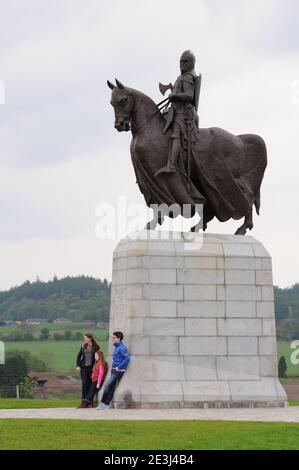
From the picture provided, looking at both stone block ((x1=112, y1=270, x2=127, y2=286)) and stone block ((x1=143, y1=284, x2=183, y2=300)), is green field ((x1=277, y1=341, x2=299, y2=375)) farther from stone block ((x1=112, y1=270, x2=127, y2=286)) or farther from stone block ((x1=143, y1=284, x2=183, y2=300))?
stone block ((x1=143, y1=284, x2=183, y2=300))

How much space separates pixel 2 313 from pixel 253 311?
105 meters

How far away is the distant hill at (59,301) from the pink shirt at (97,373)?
249ft

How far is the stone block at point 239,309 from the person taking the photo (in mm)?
25906

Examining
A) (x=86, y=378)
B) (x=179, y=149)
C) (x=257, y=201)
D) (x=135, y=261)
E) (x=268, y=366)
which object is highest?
(x=179, y=149)

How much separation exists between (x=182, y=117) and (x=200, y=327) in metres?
5.37

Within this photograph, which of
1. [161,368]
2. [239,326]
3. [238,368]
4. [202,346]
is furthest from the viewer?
[239,326]

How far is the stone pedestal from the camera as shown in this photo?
24891 mm

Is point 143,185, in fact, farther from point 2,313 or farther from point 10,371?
point 2,313

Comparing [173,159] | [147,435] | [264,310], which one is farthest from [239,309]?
[147,435]

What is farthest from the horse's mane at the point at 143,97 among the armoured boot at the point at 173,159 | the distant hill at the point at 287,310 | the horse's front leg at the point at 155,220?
the distant hill at the point at 287,310

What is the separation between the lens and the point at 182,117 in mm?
26344

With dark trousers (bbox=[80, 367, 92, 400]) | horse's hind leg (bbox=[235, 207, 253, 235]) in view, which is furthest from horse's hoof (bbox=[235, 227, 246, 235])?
dark trousers (bbox=[80, 367, 92, 400])

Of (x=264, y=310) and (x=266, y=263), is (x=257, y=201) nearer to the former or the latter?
(x=266, y=263)
